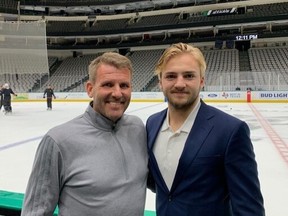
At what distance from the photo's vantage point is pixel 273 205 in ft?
11.9

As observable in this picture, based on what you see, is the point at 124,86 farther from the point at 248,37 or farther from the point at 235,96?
the point at 248,37

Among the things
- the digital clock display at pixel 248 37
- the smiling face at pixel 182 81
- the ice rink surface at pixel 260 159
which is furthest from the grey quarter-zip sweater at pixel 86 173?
the digital clock display at pixel 248 37

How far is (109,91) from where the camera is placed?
1638 mm

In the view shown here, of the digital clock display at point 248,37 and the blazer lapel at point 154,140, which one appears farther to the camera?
the digital clock display at point 248,37

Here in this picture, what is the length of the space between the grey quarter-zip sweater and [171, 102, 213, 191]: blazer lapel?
21cm

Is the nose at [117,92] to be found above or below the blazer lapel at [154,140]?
above

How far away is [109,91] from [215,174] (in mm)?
648

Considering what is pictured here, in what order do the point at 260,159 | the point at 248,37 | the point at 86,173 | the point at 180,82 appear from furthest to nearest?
the point at 248,37 → the point at 260,159 → the point at 180,82 → the point at 86,173

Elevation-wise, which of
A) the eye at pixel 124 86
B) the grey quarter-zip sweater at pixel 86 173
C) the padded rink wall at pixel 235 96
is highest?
the eye at pixel 124 86

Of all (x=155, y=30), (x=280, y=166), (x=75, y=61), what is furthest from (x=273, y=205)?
(x=75, y=61)

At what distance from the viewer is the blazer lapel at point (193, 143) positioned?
61.0 inches

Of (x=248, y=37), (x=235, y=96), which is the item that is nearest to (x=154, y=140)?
(x=235, y=96)

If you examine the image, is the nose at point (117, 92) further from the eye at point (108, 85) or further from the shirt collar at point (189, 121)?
the shirt collar at point (189, 121)

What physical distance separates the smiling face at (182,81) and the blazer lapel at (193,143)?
12 centimetres
